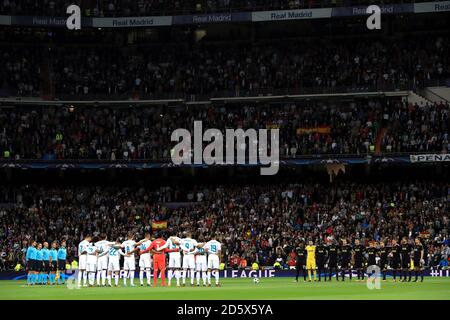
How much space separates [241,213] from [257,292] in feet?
68.1

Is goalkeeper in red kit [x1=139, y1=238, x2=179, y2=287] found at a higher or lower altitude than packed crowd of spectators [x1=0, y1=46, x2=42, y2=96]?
lower

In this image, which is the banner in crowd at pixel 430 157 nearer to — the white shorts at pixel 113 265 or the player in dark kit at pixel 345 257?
the player in dark kit at pixel 345 257

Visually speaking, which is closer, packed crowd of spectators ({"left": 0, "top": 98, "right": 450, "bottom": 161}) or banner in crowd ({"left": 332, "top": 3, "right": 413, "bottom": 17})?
packed crowd of spectators ({"left": 0, "top": 98, "right": 450, "bottom": 161})

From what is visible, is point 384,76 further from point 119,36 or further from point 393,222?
point 119,36

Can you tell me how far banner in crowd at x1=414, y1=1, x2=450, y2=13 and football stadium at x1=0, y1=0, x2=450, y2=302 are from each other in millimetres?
149

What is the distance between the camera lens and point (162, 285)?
3722 centimetres

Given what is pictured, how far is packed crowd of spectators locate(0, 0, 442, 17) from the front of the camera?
204 feet

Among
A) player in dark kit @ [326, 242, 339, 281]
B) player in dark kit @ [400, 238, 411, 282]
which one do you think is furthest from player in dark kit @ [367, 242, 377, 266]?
player in dark kit @ [326, 242, 339, 281]

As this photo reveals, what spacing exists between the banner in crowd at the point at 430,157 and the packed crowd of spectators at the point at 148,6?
13216 millimetres

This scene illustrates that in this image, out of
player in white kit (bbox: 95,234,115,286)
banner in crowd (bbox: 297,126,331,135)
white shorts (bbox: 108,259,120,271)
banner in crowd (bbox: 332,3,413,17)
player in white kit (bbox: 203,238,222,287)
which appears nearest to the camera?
player in white kit (bbox: 203,238,222,287)

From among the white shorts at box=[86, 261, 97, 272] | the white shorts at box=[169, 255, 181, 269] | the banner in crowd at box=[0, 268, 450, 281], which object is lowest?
the banner in crowd at box=[0, 268, 450, 281]

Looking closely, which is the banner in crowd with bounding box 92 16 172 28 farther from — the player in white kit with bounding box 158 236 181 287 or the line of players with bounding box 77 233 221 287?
the player in white kit with bounding box 158 236 181 287
